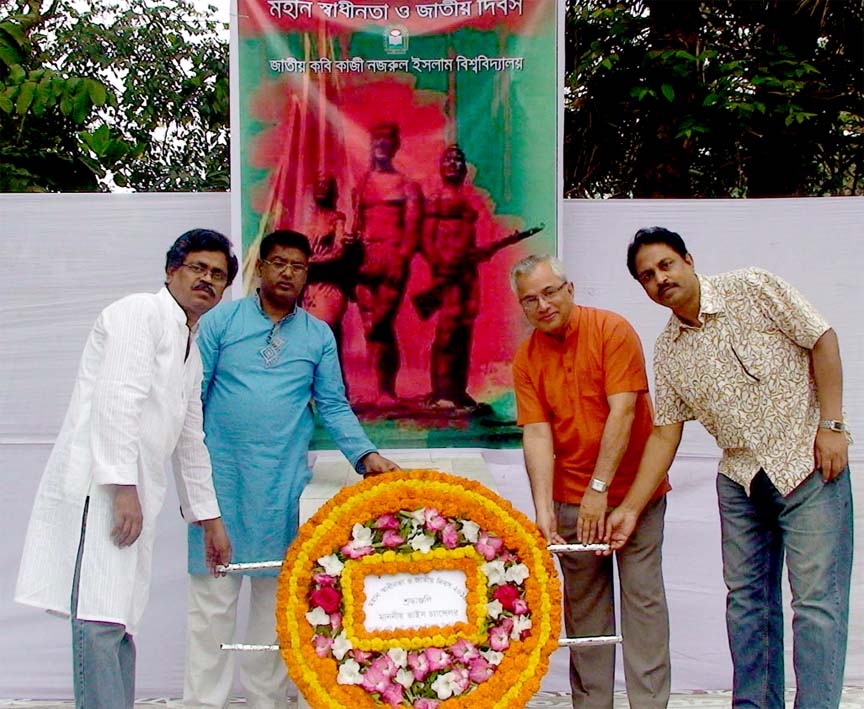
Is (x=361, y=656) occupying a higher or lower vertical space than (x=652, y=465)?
lower

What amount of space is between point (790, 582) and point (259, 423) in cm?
153

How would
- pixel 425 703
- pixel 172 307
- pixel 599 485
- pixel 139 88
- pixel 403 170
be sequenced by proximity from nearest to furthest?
pixel 425 703
pixel 172 307
pixel 599 485
pixel 403 170
pixel 139 88

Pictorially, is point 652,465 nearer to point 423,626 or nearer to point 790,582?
point 790,582

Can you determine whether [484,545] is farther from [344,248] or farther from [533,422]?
[344,248]

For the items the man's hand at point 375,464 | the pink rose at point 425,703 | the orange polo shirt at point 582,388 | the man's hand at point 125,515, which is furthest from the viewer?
the man's hand at point 375,464

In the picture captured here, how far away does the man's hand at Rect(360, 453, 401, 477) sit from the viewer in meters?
2.90

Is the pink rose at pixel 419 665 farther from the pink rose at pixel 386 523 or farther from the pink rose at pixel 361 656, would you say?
the pink rose at pixel 386 523

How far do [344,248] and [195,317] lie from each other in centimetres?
97

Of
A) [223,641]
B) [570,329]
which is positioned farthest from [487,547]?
[223,641]

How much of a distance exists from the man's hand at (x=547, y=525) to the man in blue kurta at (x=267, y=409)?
0.50 m

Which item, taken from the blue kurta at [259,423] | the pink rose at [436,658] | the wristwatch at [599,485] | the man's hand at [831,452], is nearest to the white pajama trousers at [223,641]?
the blue kurta at [259,423]

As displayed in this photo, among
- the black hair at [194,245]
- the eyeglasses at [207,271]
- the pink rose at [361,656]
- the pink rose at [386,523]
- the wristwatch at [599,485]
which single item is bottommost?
the pink rose at [361,656]

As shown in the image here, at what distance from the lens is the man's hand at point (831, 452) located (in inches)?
99.9

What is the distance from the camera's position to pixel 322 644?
2285 millimetres
